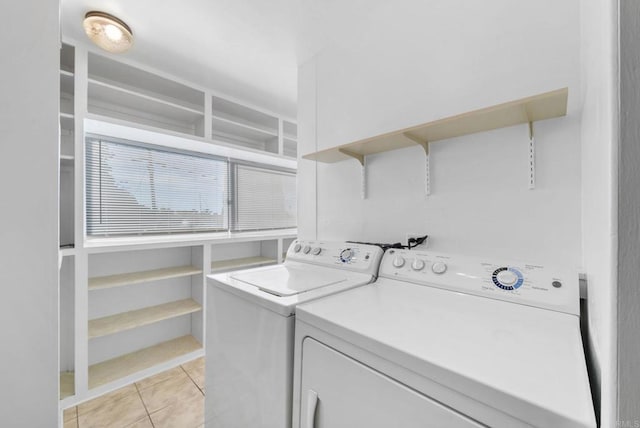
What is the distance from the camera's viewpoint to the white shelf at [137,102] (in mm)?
2055

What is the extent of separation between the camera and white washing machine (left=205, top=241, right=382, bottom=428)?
2.93 feet

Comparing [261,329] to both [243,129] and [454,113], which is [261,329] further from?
[243,129]

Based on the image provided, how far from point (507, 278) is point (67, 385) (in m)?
2.91

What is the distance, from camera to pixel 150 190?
255cm

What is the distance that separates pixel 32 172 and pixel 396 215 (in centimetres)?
161

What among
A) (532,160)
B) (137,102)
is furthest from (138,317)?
(532,160)

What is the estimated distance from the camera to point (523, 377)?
0.51 m

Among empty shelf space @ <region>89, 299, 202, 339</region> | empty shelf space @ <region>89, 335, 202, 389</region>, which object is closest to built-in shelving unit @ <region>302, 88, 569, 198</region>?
empty shelf space @ <region>89, 299, 202, 339</region>

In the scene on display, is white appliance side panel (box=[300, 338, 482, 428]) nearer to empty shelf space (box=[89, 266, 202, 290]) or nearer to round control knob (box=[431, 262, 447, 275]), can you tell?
round control knob (box=[431, 262, 447, 275])

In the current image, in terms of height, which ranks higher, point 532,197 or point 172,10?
point 172,10

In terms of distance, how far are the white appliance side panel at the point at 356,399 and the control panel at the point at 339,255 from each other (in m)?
0.60

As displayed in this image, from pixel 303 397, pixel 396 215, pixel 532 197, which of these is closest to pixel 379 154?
pixel 396 215

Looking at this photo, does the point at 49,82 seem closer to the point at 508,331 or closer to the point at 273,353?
the point at 273,353

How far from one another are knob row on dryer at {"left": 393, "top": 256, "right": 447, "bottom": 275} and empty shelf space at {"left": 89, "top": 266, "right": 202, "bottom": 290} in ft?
6.75
